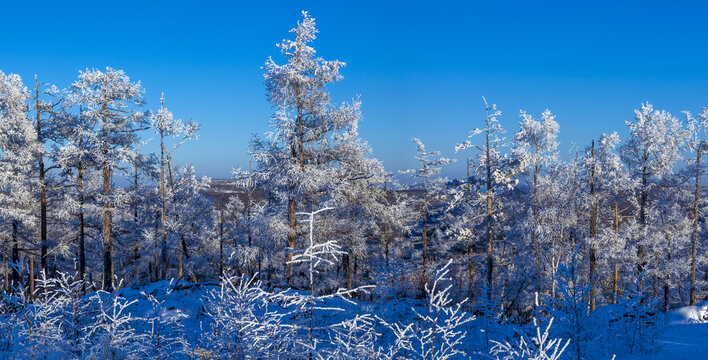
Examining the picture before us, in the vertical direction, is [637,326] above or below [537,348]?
below

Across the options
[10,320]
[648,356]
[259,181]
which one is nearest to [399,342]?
[648,356]

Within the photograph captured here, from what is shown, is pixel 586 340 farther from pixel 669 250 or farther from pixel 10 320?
pixel 669 250

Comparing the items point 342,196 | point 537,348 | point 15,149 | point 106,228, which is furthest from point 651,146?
point 15,149

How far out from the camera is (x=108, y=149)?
14961 mm

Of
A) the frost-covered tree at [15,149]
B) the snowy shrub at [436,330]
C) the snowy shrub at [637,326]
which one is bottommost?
the snowy shrub at [637,326]

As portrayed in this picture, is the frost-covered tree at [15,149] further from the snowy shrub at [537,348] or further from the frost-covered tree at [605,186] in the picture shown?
the frost-covered tree at [605,186]

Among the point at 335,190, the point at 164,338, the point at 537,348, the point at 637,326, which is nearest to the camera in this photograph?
the point at 537,348

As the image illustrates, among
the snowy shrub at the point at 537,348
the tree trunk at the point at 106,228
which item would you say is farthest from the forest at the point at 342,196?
the snowy shrub at the point at 537,348

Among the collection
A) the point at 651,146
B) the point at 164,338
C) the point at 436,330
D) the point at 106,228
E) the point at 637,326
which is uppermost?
the point at 651,146

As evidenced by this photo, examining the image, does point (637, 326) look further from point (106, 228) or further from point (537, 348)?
point (106, 228)

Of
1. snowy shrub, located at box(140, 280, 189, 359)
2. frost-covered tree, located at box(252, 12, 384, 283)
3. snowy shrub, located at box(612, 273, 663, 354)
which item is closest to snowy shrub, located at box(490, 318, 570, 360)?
snowy shrub, located at box(612, 273, 663, 354)

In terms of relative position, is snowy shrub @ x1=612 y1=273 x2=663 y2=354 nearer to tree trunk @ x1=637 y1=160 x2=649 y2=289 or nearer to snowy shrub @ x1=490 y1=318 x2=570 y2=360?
snowy shrub @ x1=490 y1=318 x2=570 y2=360

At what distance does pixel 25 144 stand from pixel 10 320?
12909 millimetres

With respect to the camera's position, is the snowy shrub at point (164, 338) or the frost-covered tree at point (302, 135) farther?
the frost-covered tree at point (302, 135)
